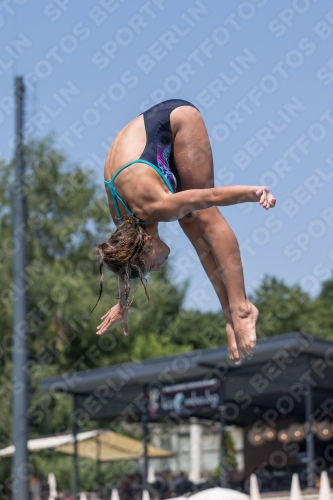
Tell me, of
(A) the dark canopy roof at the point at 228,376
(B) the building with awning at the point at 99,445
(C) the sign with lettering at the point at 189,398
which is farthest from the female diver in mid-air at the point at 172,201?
(B) the building with awning at the point at 99,445

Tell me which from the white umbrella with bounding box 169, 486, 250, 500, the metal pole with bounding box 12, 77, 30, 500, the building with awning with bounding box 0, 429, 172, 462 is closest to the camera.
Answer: the metal pole with bounding box 12, 77, 30, 500

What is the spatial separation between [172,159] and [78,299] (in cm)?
2599

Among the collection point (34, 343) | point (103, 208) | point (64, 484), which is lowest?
point (64, 484)

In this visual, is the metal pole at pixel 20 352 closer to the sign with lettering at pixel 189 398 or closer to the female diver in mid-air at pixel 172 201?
the female diver in mid-air at pixel 172 201

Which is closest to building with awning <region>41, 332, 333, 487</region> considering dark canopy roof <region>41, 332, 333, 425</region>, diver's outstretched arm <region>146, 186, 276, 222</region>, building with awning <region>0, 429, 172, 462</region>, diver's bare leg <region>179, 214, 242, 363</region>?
dark canopy roof <region>41, 332, 333, 425</region>

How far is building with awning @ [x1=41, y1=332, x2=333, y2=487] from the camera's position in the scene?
17.5 m

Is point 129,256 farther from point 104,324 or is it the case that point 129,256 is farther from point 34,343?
point 34,343

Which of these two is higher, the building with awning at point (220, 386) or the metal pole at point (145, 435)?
the building with awning at point (220, 386)

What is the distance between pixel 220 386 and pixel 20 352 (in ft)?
26.3

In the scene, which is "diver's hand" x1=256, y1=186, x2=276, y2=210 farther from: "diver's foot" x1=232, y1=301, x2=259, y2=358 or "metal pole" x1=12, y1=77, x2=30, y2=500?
"metal pole" x1=12, y1=77, x2=30, y2=500

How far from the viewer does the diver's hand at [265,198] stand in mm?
4508

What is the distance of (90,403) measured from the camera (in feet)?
78.5

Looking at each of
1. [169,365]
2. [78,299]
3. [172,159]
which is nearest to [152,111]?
[172,159]

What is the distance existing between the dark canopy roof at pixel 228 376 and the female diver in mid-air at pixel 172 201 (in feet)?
37.4
